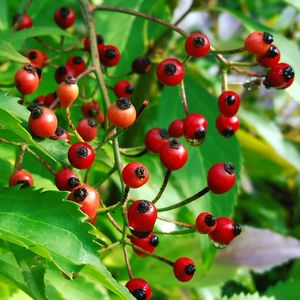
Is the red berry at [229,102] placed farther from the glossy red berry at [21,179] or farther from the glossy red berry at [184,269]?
the glossy red berry at [21,179]

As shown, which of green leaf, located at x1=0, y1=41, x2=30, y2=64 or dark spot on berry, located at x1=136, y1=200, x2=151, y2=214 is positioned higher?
dark spot on berry, located at x1=136, y1=200, x2=151, y2=214

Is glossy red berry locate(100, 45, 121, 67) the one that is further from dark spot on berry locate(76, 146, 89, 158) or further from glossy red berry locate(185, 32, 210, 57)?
dark spot on berry locate(76, 146, 89, 158)

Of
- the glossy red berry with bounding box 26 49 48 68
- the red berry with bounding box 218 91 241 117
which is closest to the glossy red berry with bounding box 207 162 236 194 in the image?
the red berry with bounding box 218 91 241 117

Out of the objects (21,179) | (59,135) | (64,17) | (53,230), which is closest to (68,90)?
(59,135)

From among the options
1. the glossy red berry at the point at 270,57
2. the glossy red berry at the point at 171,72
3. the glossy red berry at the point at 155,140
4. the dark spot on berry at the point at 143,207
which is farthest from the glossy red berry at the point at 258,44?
the dark spot on berry at the point at 143,207

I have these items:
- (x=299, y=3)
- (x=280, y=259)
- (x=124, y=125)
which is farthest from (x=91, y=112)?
(x=280, y=259)

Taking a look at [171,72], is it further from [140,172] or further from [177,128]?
[140,172]
